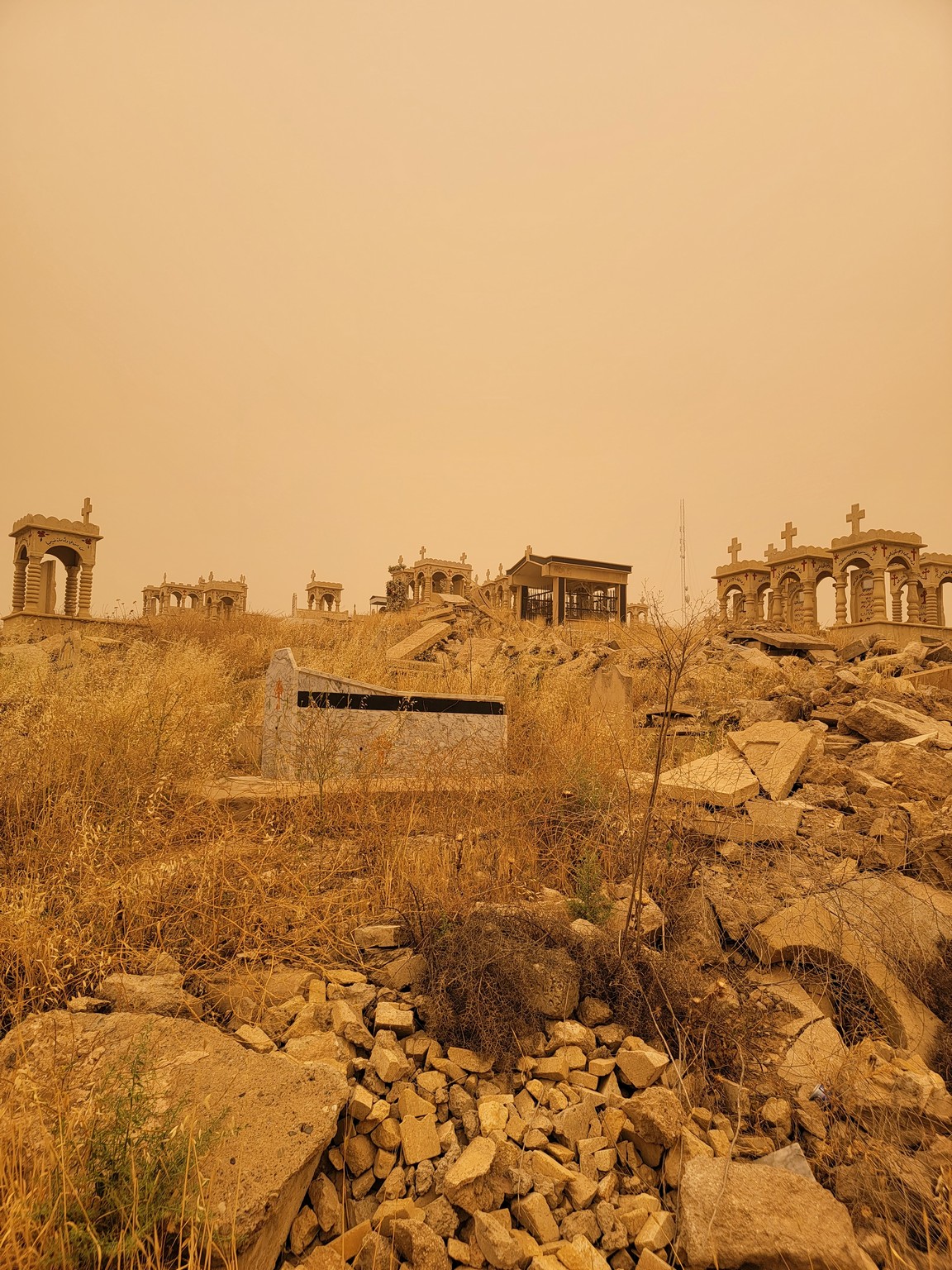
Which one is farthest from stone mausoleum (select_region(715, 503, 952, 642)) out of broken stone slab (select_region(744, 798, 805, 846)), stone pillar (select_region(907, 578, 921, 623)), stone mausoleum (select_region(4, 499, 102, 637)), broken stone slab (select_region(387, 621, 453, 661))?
stone mausoleum (select_region(4, 499, 102, 637))

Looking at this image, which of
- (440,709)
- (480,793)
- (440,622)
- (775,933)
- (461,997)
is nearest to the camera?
(461,997)

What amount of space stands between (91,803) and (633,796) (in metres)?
3.53

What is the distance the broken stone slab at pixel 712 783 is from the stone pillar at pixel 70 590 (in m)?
19.2

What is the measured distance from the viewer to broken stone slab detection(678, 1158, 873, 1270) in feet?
6.19

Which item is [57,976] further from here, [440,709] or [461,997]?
[440,709]

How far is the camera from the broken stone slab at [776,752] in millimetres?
5371

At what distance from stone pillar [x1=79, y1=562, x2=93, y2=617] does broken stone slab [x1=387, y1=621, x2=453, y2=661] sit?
1049 centimetres

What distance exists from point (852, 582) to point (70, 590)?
23.2 m

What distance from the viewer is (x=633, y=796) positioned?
4.72 m

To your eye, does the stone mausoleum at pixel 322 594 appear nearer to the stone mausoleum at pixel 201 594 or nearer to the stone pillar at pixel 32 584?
the stone mausoleum at pixel 201 594

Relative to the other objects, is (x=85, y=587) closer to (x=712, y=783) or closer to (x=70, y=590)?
(x=70, y=590)

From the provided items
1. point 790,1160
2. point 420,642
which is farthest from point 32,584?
point 790,1160

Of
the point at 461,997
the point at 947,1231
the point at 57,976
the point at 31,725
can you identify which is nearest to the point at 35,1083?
the point at 57,976

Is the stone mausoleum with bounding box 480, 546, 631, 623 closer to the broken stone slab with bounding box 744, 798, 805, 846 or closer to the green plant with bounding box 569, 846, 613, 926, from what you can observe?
the broken stone slab with bounding box 744, 798, 805, 846
